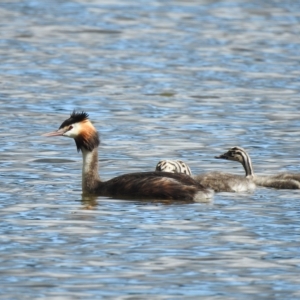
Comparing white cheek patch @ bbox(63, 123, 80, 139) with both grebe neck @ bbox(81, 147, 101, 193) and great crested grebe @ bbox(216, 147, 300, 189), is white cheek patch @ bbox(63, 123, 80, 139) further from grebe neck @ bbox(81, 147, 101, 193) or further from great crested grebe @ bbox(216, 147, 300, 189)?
great crested grebe @ bbox(216, 147, 300, 189)

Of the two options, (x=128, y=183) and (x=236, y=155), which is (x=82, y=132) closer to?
(x=128, y=183)

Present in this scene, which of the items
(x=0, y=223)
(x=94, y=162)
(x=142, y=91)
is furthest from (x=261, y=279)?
(x=142, y=91)

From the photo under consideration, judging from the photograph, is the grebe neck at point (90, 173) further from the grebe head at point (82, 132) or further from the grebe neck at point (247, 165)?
the grebe neck at point (247, 165)

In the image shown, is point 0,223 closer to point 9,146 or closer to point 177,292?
point 177,292

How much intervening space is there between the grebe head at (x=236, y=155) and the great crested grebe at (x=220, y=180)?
520 millimetres

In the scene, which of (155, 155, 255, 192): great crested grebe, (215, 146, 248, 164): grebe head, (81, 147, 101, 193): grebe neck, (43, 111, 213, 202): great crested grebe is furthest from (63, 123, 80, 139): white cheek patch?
(215, 146, 248, 164): grebe head

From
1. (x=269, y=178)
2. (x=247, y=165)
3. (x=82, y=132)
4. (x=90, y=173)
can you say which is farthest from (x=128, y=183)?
(x=247, y=165)

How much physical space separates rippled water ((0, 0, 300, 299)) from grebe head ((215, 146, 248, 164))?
442mm

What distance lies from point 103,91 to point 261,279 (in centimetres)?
1369

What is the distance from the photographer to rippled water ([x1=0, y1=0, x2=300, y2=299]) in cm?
1119

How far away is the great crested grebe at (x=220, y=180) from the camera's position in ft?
50.3

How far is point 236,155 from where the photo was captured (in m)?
16.4

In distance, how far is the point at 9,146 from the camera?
1834 cm

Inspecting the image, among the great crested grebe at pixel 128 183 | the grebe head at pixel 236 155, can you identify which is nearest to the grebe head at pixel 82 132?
the great crested grebe at pixel 128 183
